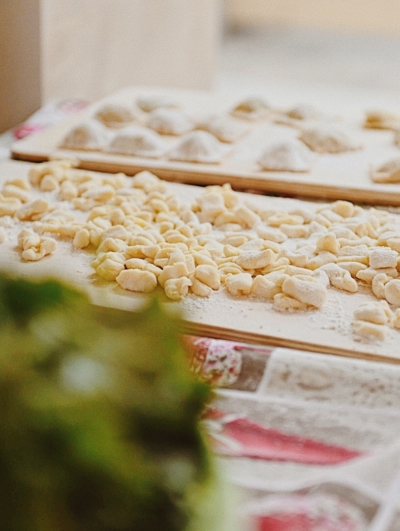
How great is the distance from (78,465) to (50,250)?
65 cm

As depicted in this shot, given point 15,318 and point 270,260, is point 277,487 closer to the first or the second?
point 15,318

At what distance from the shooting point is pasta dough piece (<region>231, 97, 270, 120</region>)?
162 cm

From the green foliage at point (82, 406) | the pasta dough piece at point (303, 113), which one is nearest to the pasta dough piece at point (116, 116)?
the pasta dough piece at point (303, 113)

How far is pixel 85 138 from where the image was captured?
137 cm

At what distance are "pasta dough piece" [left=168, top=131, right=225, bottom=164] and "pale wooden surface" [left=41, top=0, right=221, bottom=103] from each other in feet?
1.60

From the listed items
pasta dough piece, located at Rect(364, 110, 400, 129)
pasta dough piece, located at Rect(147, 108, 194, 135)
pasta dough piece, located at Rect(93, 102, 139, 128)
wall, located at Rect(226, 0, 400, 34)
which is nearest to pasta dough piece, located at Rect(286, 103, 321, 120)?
pasta dough piece, located at Rect(364, 110, 400, 129)

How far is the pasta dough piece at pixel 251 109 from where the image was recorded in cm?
162

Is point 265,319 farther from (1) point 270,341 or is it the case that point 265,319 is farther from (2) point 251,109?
(2) point 251,109

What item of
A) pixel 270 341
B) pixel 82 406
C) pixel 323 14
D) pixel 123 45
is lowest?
pixel 323 14

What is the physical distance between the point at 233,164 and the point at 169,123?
23cm

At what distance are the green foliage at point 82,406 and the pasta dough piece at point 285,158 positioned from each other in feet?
3.17

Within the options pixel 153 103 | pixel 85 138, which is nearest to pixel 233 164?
pixel 85 138

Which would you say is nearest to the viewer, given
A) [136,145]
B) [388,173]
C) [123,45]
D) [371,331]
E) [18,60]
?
[371,331]

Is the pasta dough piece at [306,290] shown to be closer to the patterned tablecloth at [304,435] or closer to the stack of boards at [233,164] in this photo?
the stack of boards at [233,164]
